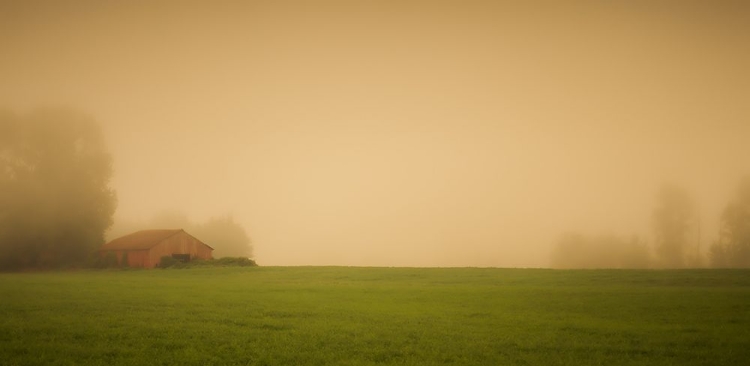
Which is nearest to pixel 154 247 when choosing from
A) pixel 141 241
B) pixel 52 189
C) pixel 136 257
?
pixel 136 257

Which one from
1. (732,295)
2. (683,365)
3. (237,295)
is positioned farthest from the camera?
(237,295)

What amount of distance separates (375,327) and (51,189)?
91229mm

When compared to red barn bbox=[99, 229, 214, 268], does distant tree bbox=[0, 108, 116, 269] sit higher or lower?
higher

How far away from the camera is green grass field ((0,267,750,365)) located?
1877cm

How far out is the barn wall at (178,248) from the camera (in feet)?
290

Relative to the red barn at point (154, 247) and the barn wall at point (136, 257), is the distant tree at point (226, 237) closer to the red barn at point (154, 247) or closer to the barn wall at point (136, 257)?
the red barn at point (154, 247)

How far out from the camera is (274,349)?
64.7 feet

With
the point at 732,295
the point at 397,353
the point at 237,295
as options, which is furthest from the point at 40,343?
the point at 732,295

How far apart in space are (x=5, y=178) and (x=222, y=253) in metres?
59.9

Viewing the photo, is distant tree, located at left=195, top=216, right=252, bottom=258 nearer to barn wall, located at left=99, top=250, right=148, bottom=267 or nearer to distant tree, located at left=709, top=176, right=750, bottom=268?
barn wall, located at left=99, top=250, right=148, bottom=267

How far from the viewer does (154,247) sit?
290 feet

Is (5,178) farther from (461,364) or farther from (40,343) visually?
(461,364)

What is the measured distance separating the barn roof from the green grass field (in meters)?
47.7

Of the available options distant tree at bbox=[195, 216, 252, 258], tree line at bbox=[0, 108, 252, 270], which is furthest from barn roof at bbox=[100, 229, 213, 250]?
distant tree at bbox=[195, 216, 252, 258]
